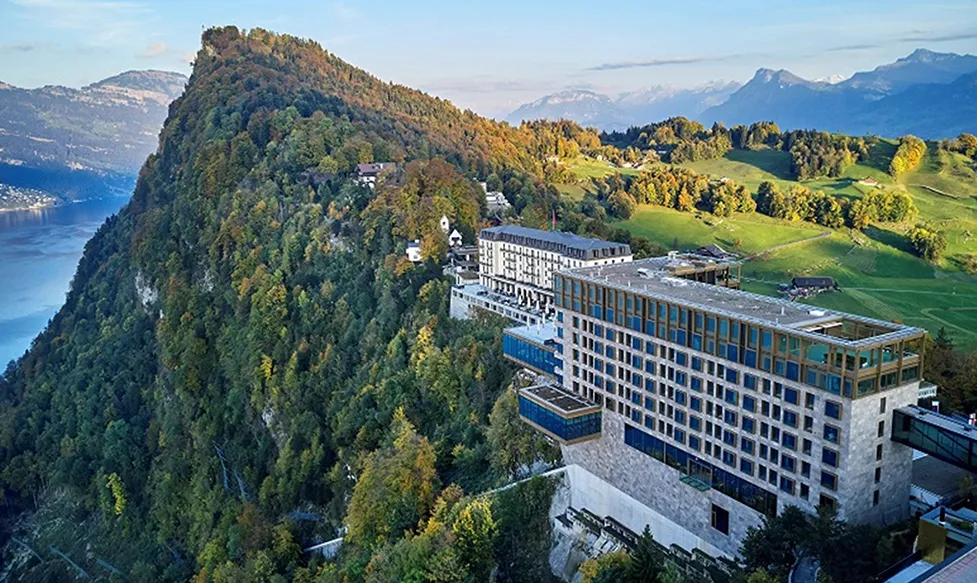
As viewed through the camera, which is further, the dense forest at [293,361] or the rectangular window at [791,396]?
the dense forest at [293,361]

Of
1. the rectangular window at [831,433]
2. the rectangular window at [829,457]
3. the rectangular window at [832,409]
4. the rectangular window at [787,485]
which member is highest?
the rectangular window at [832,409]

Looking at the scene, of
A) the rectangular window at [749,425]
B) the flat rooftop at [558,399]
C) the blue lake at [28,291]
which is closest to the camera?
the rectangular window at [749,425]

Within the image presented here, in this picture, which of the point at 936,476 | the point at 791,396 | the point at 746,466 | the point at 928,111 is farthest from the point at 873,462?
the point at 928,111

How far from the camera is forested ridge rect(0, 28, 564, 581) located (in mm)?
43906

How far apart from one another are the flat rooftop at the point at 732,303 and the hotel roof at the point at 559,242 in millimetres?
5425

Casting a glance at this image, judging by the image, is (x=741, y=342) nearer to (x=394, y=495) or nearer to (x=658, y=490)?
(x=658, y=490)

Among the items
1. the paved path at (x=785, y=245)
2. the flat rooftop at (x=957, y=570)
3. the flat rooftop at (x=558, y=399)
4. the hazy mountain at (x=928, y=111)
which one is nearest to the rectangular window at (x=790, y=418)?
the flat rooftop at (x=957, y=570)

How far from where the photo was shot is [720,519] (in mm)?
33469

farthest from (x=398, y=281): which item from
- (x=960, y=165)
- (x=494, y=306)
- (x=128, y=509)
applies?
(x=960, y=165)

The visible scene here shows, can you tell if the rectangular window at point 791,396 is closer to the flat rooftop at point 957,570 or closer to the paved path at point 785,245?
the flat rooftop at point 957,570

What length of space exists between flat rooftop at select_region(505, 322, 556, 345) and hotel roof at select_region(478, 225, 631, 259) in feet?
17.1

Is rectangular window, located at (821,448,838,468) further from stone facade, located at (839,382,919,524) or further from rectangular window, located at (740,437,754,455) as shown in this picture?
rectangular window, located at (740,437,754,455)

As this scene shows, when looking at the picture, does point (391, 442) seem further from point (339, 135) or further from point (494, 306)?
point (339, 135)

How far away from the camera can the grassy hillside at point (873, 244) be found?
57.0 meters
